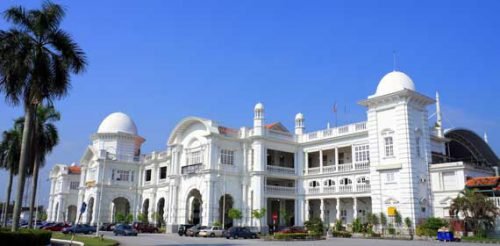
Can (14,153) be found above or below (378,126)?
below

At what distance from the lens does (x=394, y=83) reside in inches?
1684

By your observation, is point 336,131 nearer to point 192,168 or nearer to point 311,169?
point 311,169

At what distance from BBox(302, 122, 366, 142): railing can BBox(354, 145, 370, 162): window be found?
177 cm

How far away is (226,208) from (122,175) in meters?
22.8

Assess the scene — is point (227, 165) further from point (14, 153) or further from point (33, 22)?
point (33, 22)

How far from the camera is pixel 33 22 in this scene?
2347 cm

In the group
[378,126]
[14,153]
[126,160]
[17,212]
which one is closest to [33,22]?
[17,212]

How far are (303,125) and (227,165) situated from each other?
444 inches

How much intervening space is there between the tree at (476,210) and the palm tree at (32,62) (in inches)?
1152

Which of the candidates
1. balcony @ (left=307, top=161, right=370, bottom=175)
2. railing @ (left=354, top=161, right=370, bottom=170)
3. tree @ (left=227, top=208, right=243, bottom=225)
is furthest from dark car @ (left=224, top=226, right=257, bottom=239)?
railing @ (left=354, top=161, right=370, bottom=170)

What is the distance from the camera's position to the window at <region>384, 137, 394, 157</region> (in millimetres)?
40994

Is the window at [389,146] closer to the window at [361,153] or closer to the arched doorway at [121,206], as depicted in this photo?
the window at [361,153]

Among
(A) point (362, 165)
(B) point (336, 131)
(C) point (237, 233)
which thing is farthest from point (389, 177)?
(C) point (237, 233)

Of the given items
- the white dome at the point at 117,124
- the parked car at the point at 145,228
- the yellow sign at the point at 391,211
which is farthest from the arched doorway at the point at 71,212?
the yellow sign at the point at 391,211
